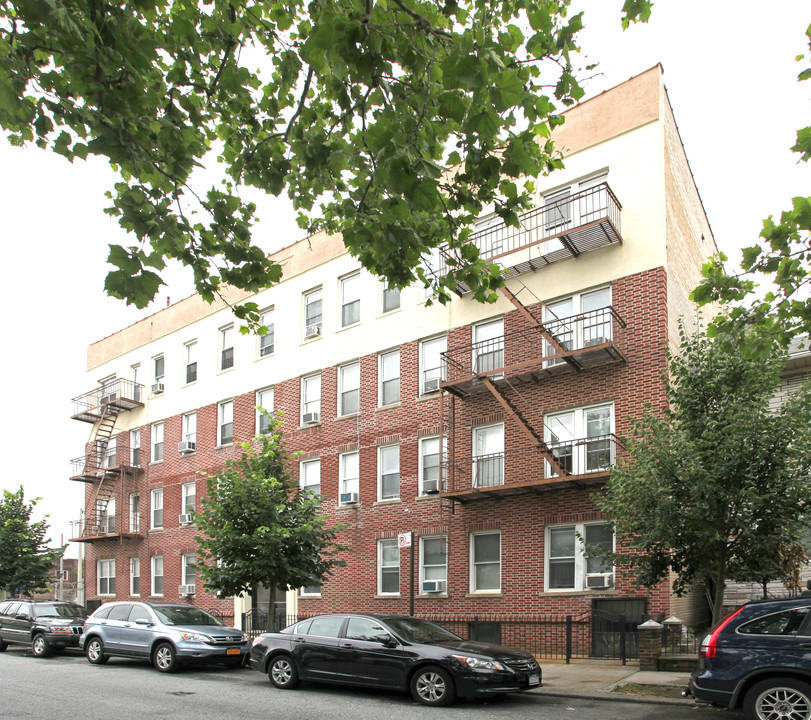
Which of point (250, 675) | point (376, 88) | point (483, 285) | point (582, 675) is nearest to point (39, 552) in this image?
point (250, 675)

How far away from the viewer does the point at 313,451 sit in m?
25.2

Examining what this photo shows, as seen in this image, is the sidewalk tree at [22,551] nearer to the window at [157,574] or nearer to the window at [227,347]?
the window at [157,574]

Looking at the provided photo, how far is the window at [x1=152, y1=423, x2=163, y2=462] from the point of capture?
104 feet

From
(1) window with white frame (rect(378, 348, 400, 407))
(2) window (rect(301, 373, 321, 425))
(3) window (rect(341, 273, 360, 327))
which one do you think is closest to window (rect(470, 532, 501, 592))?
(1) window with white frame (rect(378, 348, 400, 407))

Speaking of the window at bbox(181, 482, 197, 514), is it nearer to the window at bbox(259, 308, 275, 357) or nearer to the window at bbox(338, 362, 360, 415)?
the window at bbox(259, 308, 275, 357)

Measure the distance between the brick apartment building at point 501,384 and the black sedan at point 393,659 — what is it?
3454 mm

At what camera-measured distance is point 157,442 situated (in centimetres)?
3200

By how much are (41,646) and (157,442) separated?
12260mm

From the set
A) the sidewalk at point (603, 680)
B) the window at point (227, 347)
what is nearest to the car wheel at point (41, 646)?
the window at point (227, 347)

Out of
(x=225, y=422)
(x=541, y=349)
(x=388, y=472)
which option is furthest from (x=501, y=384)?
(x=225, y=422)

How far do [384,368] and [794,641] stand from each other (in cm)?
1571

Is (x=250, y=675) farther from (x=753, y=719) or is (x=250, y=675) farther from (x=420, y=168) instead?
(x=420, y=168)

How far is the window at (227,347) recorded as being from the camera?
2958cm

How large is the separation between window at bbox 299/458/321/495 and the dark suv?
16377 millimetres
